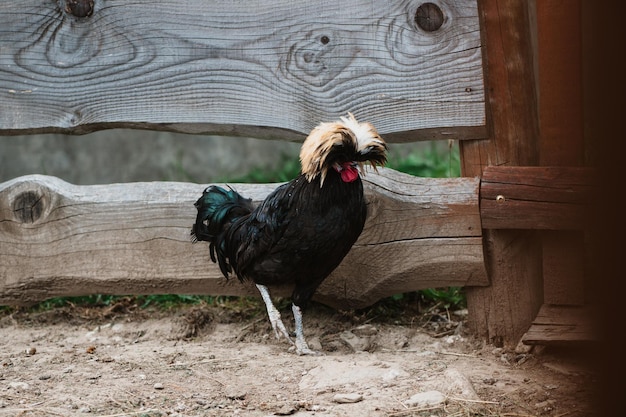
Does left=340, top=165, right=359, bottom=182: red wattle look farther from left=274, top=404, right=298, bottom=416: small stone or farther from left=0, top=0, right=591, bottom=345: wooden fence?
left=274, top=404, right=298, bottom=416: small stone

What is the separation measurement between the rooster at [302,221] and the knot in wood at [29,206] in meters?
0.94

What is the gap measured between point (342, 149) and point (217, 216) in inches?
35.1

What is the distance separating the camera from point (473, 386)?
337 centimetres

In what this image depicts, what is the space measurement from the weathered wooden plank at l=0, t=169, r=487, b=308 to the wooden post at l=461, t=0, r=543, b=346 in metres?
0.27

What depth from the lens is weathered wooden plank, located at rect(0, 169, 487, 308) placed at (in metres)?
4.09

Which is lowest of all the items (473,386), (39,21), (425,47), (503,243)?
(473,386)

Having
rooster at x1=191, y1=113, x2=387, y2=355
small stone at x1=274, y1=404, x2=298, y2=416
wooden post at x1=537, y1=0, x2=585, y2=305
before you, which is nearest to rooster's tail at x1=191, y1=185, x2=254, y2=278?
rooster at x1=191, y1=113, x2=387, y2=355

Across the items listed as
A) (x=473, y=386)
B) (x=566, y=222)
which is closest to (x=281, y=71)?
(x=566, y=222)

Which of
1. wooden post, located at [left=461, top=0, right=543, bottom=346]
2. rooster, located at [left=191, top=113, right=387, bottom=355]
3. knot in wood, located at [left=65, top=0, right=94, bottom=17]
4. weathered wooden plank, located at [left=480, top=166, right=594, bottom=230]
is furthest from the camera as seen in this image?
knot in wood, located at [left=65, top=0, right=94, bottom=17]

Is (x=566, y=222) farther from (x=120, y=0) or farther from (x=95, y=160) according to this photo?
(x=95, y=160)

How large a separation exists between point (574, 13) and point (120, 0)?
8.08 ft

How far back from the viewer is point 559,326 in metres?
3.65

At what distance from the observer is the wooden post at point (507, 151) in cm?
374

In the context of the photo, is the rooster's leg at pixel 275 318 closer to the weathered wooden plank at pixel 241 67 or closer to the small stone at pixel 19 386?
the weathered wooden plank at pixel 241 67
